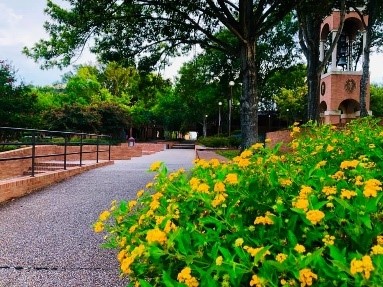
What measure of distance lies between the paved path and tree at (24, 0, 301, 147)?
443cm

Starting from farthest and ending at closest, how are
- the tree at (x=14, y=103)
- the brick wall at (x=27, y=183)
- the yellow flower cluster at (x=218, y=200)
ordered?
the tree at (x=14, y=103)
the brick wall at (x=27, y=183)
the yellow flower cluster at (x=218, y=200)

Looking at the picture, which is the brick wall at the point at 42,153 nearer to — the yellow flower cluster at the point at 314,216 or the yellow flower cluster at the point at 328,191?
the yellow flower cluster at the point at 328,191

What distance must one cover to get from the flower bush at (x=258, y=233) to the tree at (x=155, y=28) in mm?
8126

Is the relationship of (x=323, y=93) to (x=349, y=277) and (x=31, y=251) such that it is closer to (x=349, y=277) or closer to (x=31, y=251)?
(x=31, y=251)

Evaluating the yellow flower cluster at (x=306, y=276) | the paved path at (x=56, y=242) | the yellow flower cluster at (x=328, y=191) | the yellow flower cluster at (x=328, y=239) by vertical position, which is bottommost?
the paved path at (x=56, y=242)

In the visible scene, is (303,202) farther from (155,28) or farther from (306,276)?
(155,28)

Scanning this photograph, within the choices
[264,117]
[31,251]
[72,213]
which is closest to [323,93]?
[72,213]

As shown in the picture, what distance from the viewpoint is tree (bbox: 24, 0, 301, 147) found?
32.6 ft

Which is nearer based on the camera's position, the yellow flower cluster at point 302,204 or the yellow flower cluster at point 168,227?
the yellow flower cluster at point 302,204

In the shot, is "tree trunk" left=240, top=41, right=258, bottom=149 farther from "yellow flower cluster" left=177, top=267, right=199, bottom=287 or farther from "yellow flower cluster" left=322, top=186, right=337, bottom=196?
"yellow flower cluster" left=177, top=267, right=199, bottom=287

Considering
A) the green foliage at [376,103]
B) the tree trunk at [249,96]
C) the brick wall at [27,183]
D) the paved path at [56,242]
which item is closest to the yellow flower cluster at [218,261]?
the paved path at [56,242]

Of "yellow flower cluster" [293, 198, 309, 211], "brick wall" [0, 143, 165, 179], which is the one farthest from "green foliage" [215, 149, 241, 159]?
"yellow flower cluster" [293, 198, 309, 211]

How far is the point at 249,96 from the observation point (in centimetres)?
1010

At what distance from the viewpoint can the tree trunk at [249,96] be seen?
394 inches
